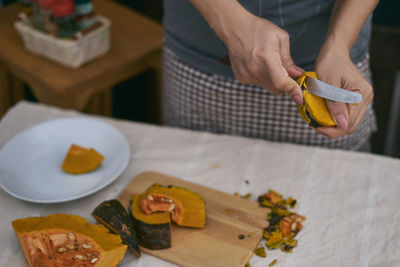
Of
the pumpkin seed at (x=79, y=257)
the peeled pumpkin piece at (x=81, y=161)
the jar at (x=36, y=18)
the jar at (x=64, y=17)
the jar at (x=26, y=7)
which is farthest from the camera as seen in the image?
the jar at (x=26, y=7)

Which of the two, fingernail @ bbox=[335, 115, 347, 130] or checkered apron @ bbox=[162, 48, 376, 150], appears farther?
checkered apron @ bbox=[162, 48, 376, 150]

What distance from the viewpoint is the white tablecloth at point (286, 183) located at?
911 millimetres

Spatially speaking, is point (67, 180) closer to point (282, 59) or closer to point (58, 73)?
point (282, 59)

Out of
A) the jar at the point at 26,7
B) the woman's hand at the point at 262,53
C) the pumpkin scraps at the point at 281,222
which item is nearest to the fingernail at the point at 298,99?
the woman's hand at the point at 262,53

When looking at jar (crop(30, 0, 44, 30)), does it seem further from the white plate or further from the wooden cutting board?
the wooden cutting board

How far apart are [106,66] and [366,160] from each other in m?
1.07

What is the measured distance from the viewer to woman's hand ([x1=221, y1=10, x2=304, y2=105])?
893 millimetres

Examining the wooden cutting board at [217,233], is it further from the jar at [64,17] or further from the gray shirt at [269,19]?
the jar at [64,17]

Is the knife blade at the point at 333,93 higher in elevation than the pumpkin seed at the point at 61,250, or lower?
higher

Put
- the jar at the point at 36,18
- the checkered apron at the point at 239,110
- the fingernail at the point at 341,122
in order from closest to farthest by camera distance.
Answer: the fingernail at the point at 341,122
the checkered apron at the point at 239,110
the jar at the point at 36,18

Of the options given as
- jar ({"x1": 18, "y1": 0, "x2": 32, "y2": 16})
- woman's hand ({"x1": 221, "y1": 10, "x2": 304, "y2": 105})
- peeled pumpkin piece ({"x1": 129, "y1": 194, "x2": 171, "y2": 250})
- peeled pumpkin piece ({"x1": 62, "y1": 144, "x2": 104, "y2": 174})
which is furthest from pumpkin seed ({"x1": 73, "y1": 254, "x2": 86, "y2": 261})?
jar ({"x1": 18, "y1": 0, "x2": 32, "y2": 16})

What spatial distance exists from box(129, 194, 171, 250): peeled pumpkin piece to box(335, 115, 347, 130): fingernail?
40 centimetres

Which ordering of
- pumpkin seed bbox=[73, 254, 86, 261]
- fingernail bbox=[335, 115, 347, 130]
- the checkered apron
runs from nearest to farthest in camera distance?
pumpkin seed bbox=[73, 254, 86, 261]
fingernail bbox=[335, 115, 347, 130]
the checkered apron

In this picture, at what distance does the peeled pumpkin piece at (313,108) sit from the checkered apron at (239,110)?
29 centimetres
